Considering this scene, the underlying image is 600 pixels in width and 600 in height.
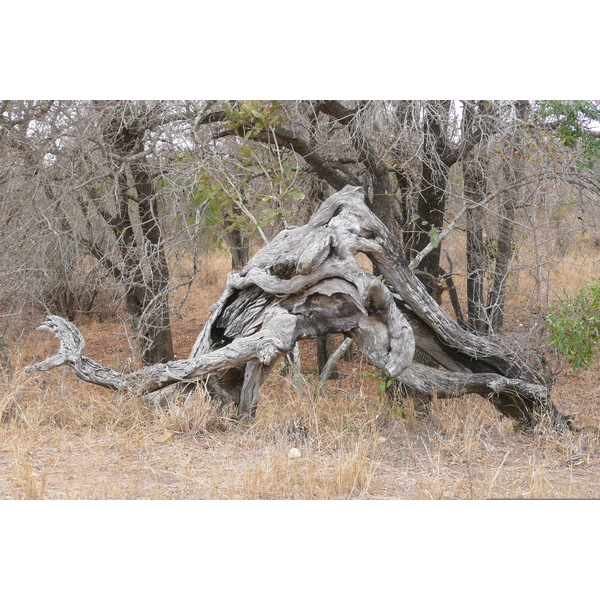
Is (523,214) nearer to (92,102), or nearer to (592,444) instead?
(592,444)

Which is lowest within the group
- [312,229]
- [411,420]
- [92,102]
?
[411,420]

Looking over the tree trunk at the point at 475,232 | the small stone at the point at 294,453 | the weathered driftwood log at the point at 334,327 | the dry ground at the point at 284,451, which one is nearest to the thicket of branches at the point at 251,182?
the tree trunk at the point at 475,232

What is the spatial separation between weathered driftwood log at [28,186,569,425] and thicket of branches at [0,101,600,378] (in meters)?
0.45

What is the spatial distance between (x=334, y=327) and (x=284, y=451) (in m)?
0.89

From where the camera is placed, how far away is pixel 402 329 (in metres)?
4.11

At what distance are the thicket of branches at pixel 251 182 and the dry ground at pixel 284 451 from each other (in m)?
0.83

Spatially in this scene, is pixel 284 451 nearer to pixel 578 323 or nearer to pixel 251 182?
pixel 578 323

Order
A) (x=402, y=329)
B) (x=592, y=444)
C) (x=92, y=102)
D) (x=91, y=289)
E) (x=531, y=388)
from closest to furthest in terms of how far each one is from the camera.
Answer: (x=402, y=329), (x=592, y=444), (x=531, y=388), (x=92, y=102), (x=91, y=289)

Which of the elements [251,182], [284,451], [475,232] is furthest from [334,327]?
[251,182]

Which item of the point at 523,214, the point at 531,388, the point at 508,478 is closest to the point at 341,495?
the point at 508,478

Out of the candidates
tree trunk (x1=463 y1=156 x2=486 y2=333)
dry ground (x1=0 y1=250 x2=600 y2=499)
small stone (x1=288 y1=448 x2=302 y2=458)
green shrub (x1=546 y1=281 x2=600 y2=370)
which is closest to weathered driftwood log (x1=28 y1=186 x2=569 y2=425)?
dry ground (x1=0 y1=250 x2=600 y2=499)

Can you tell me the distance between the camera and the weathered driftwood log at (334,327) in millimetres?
4148

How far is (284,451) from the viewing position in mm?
3992

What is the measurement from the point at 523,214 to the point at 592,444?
2019 millimetres
